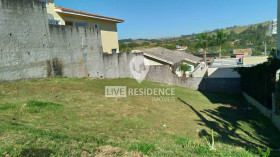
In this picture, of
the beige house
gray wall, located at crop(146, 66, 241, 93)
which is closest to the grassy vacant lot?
the beige house

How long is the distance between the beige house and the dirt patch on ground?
1140 cm

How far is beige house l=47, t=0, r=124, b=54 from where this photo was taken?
1477cm

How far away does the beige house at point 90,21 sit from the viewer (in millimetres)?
14770

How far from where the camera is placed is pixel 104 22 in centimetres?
1995

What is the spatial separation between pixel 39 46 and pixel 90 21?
9265mm

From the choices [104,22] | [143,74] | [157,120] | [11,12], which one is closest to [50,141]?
[157,120]

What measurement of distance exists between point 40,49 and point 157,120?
6298 millimetres

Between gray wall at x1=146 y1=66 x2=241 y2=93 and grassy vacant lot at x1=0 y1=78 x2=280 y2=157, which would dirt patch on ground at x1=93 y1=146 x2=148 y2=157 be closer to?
grassy vacant lot at x1=0 y1=78 x2=280 y2=157

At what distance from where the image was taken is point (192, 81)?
59.8 feet

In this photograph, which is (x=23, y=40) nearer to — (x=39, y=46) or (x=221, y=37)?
(x=39, y=46)

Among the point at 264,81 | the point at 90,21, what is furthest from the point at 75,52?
the point at 264,81

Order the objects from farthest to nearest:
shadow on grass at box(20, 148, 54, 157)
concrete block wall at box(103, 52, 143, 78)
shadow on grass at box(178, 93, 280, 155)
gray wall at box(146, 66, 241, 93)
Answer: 1. gray wall at box(146, 66, 241, 93)
2. concrete block wall at box(103, 52, 143, 78)
3. shadow on grass at box(178, 93, 280, 155)
4. shadow on grass at box(20, 148, 54, 157)

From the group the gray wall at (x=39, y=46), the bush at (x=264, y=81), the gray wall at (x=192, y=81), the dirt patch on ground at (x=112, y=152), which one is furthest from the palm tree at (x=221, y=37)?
the dirt patch on ground at (x=112, y=152)

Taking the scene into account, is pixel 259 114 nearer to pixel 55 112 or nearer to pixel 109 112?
pixel 109 112
